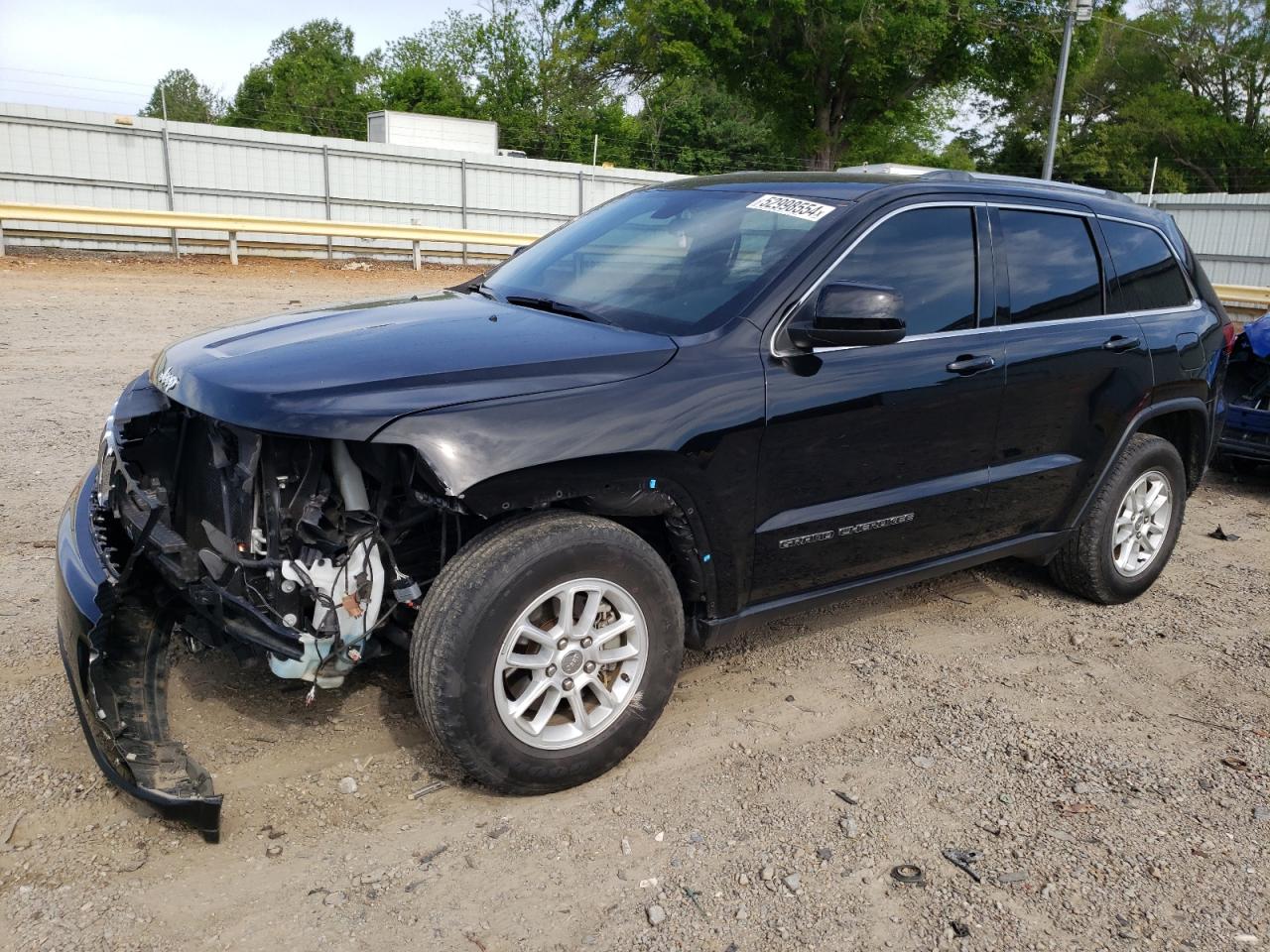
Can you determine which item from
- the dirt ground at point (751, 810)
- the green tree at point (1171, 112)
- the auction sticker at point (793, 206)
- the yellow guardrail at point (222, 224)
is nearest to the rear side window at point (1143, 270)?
the dirt ground at point (751, 810)

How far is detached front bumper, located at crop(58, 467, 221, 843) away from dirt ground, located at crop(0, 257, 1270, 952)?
201 mm

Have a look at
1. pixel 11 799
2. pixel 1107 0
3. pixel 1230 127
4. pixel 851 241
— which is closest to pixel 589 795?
pixel 11 799

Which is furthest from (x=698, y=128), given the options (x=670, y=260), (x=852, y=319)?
(x=852, y=319)

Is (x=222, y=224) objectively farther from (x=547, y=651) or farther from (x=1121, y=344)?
(x=547, y=651)

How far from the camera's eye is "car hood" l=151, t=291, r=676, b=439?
9.36 ft

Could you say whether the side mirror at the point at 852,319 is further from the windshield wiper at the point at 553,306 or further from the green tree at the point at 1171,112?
the green tree at the point at 1171,112

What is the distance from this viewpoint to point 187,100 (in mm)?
93062

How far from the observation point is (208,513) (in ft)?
11.0

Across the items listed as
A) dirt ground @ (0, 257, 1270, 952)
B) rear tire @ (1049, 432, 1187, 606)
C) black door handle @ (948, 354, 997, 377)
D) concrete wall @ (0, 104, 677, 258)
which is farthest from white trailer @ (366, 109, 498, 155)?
dirt ground @ (0, 257, 1270, 952)

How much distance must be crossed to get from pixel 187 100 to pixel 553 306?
102545 mm

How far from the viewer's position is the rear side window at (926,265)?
3809 millimetres

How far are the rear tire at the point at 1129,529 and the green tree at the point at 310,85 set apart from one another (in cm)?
5591

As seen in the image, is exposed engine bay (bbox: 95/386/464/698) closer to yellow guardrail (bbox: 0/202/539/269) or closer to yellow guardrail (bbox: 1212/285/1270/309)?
yellow guardrail (bbox: 0/202/539/269)

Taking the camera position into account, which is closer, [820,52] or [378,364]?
[378,364]
